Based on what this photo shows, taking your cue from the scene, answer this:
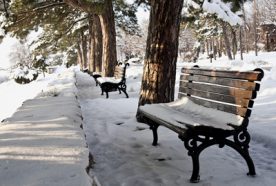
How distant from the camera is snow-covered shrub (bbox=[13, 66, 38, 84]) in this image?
39925 mm

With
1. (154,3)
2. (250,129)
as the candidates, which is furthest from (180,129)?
(154,3)

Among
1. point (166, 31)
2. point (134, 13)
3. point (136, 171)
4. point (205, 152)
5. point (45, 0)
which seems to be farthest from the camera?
point (134, 13)

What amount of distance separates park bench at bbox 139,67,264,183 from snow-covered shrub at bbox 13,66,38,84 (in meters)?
36.7

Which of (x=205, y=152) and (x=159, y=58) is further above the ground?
(x=159, y=58)

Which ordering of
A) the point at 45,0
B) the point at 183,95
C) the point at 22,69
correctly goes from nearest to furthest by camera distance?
1. the point at 183,95
2. the point at 45,0
3. the point at 22,69

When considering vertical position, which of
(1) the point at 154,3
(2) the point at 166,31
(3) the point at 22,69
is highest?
(1) the point at 154,3

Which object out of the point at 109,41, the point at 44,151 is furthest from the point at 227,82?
the point at 109,41

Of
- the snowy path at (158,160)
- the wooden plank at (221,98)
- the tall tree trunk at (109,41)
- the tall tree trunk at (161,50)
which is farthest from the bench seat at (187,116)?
the tall tree trunk at (109,41)

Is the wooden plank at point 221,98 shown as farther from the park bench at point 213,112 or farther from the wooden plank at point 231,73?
the wooden plank at point 231,73

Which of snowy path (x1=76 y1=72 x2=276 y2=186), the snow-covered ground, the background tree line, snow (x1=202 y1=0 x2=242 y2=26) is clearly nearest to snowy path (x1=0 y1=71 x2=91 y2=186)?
the snow-covered ground

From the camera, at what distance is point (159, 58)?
6.44m

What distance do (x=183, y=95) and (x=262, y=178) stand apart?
2030mm

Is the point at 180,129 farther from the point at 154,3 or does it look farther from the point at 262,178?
the point at 154,3

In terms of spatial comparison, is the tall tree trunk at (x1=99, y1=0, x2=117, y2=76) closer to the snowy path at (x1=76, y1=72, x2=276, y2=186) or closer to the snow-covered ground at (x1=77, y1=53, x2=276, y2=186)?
the snow-covered ground at (x1=77, y1=53, x2=276, y2=186)
